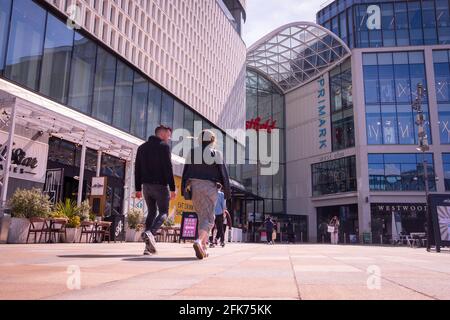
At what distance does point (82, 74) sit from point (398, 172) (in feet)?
92.8

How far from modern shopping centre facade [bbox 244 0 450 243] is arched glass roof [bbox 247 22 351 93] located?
5.0 inches

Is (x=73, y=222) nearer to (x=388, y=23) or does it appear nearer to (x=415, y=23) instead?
(x=388, y=23)

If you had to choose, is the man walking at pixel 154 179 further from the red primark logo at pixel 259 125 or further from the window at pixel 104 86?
the red primark logo at pixel 259 125

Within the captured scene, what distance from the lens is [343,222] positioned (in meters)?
38.2

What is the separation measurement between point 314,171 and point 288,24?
1555cm

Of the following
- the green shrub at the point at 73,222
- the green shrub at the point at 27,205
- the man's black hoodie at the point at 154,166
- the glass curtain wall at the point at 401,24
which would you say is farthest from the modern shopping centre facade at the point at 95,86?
the glass curtain wall at the point at 401,24

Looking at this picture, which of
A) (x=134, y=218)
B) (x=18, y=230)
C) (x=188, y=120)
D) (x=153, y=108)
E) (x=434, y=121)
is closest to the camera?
(x=18, y=230)

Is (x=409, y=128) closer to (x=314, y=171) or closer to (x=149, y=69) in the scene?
(x=314, y=171)

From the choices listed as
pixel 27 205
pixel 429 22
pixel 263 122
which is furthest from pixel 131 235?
pixel 429 22

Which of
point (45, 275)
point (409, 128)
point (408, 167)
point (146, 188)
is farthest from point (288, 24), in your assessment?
point (45, 275)

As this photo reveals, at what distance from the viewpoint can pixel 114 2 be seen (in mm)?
21312

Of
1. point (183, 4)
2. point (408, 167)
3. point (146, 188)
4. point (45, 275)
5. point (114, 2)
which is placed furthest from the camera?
point (408, 167)

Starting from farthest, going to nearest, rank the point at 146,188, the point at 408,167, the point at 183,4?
1. the point at 408,167
2. the point at 183,4
3. the point at 146,188

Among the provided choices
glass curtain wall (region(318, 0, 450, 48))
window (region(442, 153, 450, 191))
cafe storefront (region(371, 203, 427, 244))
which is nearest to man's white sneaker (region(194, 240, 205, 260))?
cafe storefront (region(371, 203, 427, 244))
